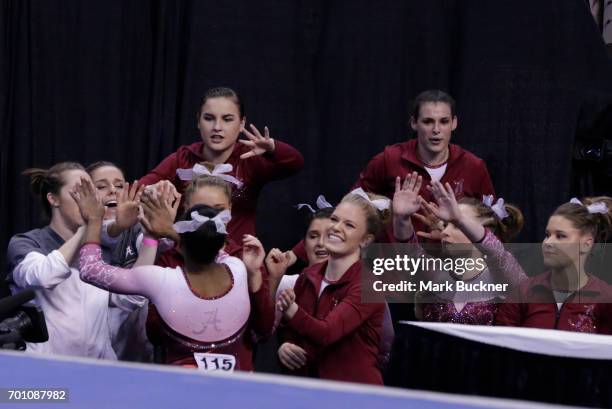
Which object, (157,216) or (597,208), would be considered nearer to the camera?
(157,216)

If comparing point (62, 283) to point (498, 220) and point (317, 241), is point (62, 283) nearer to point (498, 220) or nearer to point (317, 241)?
point (317, 241)

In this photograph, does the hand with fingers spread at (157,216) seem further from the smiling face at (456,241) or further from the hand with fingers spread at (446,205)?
the smiling face at (456,241)

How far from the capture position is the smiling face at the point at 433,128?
167 inches

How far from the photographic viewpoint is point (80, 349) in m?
3.37

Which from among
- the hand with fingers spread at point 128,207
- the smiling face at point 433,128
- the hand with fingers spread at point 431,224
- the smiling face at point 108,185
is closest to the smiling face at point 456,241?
the hand with fingers spread at point 431,224

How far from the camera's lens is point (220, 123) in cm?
408

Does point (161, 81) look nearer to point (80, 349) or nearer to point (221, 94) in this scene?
point (221, 94)

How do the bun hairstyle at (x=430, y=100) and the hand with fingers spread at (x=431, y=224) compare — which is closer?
the hand with fingers spread at (x=431, y=224)

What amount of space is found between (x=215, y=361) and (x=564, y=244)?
4.49 ft

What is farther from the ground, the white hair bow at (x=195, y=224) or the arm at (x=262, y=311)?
the white hair bow at (x=195, y=224)

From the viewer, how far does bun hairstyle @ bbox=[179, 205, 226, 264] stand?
2941 millimetres

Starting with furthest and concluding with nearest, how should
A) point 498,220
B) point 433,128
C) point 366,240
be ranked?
point 433,128, point 498,220, point 366,240

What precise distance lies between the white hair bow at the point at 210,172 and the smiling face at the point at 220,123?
0.20m

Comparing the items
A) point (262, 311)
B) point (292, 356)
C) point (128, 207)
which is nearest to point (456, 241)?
point (292, 356)
